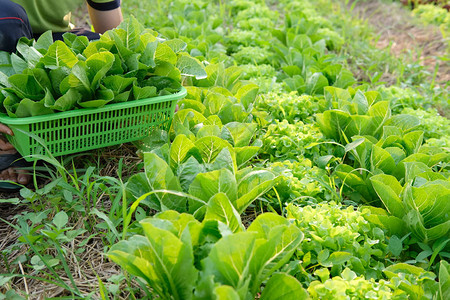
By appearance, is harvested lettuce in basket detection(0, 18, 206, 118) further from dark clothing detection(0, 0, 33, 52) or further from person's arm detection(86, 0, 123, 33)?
person's arm detection(86, 0, 123, 33)

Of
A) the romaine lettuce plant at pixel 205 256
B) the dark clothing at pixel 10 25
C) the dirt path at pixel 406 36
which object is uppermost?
the dark clothing at pixel 10 25

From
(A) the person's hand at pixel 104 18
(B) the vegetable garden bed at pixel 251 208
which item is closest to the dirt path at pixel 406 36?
(B) the vegetable garden bed at pixel 251 208

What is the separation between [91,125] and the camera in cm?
179

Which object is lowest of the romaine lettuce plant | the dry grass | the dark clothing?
the dry grass

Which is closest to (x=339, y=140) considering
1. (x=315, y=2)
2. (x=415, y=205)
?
(x=415, y=205)

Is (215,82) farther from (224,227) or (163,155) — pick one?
(224,227)

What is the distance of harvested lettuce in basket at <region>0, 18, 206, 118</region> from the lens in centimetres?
169

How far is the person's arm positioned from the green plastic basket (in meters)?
0.97

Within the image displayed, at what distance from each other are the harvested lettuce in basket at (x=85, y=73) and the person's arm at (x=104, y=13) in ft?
2.18

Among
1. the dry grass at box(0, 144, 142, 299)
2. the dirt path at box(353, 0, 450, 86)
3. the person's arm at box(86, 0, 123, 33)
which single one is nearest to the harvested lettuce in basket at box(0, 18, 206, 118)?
the dry grass at box(0, 144, 142, 299)

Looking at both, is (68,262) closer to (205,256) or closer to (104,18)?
(205,256)

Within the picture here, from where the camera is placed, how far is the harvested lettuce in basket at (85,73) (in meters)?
1.69

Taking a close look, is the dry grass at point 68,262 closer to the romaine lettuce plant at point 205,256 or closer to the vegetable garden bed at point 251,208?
the vegetable garden bed at point 251,208

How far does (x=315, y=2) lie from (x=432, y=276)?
414 cm
